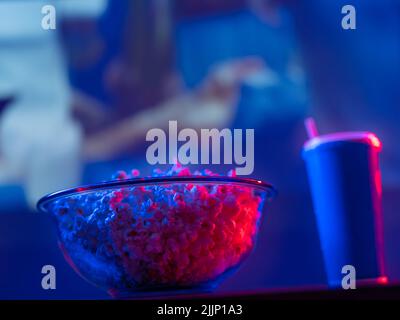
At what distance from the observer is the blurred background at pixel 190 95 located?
110cm

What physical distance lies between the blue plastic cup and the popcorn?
16cm

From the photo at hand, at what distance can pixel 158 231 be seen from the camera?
77cm

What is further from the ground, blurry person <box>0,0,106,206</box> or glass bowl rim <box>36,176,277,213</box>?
blurry person <box>0,0,106,206</box>

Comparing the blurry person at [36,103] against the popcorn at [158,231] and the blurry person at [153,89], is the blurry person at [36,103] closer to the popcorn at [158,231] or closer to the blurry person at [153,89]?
the blurry person at [153,89]

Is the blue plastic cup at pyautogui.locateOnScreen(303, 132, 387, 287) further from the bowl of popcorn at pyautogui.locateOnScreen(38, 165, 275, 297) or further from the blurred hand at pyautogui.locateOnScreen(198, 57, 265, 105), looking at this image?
the blurred hand at pyautogui.locateOnScreen(198, 57, 265, 105)

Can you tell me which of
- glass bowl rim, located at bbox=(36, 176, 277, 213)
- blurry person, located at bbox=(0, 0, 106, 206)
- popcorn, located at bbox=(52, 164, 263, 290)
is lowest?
popcorn, located at bbox=(52, 164, 263, 290)

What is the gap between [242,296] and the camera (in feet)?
2.16

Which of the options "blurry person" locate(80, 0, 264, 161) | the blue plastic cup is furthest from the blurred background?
the blue plastic cup

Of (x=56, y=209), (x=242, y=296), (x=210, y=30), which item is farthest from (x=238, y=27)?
(x=242, y=296)

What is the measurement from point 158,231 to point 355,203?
28 cm

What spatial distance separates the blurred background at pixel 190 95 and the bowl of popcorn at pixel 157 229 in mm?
289

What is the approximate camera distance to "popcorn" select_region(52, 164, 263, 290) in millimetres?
774

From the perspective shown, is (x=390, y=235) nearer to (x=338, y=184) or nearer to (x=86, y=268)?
(x=338, y=184)

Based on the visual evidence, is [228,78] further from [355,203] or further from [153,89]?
[355,203]
